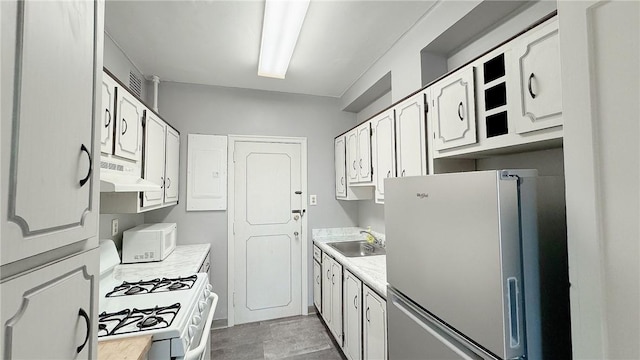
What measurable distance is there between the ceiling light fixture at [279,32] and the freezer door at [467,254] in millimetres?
1265

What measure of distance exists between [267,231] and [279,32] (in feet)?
6.79

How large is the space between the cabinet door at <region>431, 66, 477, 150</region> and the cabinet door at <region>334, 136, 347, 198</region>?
4.78 ft

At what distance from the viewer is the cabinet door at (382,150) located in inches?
78.5

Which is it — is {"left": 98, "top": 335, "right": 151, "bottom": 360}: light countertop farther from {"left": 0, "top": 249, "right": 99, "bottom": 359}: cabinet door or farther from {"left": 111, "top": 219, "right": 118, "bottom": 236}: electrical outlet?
{"left": 111, "top": 219, "right": 118, "bottom": 236}: electrical outlet

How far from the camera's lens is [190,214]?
9.17 ft

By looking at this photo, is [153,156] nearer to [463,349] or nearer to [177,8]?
[177,8]

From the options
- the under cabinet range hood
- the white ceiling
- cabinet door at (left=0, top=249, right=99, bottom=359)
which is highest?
the white ceiling

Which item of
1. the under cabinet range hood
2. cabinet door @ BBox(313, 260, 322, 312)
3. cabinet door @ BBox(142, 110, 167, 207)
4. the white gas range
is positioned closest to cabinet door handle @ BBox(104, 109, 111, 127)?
the under cabinet range hood

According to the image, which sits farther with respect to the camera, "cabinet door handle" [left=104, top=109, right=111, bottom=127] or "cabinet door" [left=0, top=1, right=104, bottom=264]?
"cabinet door handle" [left=104, top=109, right=111, bottom=127]

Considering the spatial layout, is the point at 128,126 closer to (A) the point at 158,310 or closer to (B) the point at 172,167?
(B) the point at 172,167

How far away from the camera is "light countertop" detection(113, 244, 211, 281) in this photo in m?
1.84

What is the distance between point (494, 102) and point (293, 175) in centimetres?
224

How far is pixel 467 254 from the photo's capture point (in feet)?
2.98

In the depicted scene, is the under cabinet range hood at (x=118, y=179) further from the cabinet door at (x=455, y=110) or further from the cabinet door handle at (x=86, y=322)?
the cabinet door at (x=455, y=110)
